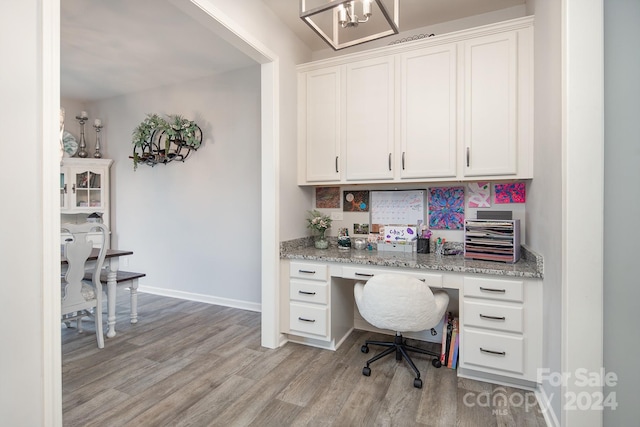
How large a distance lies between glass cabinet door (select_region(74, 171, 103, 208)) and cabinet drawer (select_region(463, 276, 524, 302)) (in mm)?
4999

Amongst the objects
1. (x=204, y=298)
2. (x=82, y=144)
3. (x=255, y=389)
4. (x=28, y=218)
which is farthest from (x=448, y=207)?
(x=82, y=144)

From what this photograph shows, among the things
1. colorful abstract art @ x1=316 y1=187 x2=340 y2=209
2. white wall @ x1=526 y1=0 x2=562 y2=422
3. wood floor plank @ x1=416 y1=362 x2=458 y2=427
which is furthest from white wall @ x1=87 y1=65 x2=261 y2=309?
white wall @ x1=526 y1=0 x2=562 y2=422

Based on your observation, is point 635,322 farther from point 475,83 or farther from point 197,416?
point 197,416

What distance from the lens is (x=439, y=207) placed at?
→ 279 centimetres

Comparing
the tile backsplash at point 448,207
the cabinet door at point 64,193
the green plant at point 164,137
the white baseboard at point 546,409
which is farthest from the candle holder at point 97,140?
the white baseboard at point 546,409

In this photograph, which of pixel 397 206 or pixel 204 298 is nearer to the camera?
pixel 397 206

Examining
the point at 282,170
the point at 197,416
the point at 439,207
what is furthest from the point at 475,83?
the point at 197,416

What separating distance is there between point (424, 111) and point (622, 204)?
1.42m

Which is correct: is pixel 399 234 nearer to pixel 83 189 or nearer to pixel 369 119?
pixel 369 119

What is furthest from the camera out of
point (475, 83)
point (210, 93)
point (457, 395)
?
point (210, 93)

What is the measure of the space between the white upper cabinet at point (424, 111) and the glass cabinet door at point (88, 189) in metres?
3.52

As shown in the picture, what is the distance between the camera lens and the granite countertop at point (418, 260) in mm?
2034

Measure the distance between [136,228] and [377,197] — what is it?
11.6 feet

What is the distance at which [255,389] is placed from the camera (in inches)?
82.5
